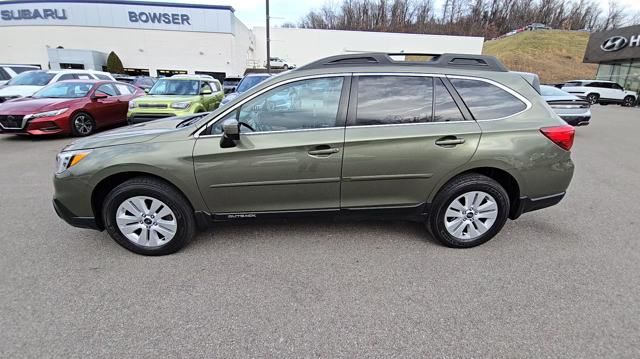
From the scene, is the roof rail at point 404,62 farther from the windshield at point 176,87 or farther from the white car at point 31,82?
the white car at point 31,82

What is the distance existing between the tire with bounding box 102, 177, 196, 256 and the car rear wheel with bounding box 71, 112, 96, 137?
673cm

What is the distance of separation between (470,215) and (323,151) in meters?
1.54

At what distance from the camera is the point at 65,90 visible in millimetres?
8305

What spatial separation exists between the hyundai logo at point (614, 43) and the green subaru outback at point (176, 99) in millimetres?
33043

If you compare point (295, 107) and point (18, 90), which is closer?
point (295, 107)

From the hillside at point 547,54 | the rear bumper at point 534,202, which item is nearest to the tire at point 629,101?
the hillside at point 547,54

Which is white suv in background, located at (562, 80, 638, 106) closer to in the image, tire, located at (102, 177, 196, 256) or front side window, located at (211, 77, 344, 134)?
front side window, located at (211, 77, 344, 134)

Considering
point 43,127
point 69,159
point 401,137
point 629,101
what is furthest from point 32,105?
point 629,101

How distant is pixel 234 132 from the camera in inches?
101

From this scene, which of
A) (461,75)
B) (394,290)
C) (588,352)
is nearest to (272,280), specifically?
(394,290)

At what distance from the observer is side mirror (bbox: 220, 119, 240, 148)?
8.34 ft

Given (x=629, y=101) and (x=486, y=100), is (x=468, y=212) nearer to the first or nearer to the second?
(x=486, y=100)

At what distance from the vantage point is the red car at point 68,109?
7191 millimetres

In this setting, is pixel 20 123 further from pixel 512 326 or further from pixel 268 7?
pixel 268 7
